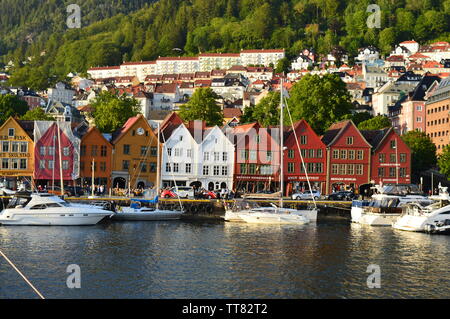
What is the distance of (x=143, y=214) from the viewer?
63.8 m

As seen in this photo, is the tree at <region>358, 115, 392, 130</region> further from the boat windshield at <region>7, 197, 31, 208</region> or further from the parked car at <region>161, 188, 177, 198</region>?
the boat windshield at <region>7, 197, 31, 208</region>

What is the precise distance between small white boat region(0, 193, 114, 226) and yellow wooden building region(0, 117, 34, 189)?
28639 millimetres

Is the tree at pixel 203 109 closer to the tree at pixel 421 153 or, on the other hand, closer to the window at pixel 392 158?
the tree at pixel 421 153

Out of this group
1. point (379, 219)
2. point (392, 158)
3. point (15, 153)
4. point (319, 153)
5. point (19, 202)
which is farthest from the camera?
point (392, 158)

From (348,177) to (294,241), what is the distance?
43.6 metres

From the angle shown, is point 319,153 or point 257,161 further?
point 319,153

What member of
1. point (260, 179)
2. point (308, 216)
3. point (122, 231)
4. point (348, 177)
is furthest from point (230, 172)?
point (122, 231)

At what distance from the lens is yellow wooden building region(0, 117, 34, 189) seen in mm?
86875

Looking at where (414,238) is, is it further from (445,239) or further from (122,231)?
(122,231)

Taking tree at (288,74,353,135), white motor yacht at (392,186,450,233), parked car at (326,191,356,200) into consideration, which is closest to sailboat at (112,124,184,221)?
parked car at (326,191,356,200)

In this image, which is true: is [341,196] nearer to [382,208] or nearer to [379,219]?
[382,208]

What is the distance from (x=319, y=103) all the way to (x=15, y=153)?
155ft

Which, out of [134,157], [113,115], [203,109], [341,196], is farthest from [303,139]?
[113,115]
